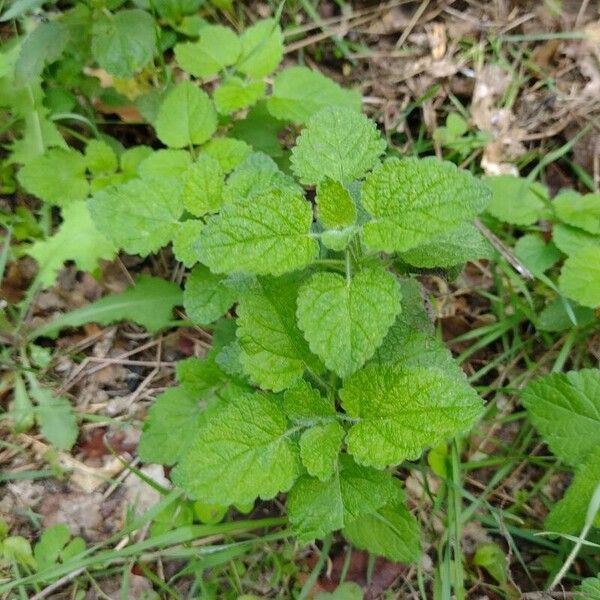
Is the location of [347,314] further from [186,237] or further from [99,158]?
[99,158]

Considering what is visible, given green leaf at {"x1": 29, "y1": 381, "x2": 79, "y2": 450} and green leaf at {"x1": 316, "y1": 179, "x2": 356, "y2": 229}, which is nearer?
green leaf at {"x1": 316, "y1": 179, "x2": 356, "y2": 229}

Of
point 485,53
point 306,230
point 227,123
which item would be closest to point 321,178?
point 306,230

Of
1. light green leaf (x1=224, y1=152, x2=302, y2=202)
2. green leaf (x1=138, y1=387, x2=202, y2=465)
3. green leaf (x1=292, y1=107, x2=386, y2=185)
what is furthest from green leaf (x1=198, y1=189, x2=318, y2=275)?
green leaf (x1=138, y1=387, x2=202, y2=465)

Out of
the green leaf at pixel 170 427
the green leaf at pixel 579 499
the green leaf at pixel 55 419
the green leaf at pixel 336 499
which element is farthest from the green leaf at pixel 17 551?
the green leaf at pixel 579 499

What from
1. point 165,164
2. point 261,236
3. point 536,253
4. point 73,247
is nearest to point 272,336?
point 261,236

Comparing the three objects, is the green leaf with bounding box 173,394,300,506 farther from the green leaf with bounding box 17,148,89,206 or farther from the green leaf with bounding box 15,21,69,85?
the green leaf with bounding box 15,21,69,85

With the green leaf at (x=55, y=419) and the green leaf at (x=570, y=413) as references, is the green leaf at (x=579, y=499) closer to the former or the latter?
the green leaf at (x=570, y=413)

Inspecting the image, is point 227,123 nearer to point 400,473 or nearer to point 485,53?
point 485,53
